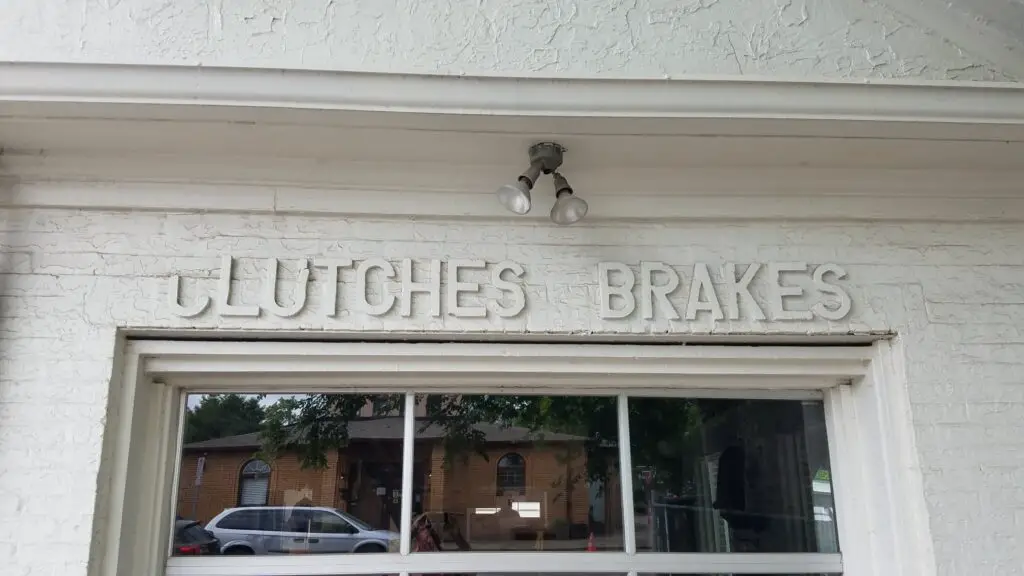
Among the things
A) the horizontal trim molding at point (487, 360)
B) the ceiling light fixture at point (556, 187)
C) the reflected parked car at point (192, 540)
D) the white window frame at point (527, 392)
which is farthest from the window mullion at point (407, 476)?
the ceiling light fixture at point (556, 187)

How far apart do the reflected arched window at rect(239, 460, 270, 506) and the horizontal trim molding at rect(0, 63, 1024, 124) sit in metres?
1.33

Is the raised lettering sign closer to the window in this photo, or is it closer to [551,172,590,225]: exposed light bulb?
[551,172,590,225]: exposed light bulb

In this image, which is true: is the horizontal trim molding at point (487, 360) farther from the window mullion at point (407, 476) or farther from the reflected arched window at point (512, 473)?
the reflected arched window at point (512, 473)

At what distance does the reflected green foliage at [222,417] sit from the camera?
278cm

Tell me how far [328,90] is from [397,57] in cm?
30

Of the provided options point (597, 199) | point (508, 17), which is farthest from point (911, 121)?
point (508, 17)

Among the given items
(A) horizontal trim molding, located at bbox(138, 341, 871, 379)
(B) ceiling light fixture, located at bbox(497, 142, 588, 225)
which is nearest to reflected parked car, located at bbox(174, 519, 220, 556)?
(A) horizontal trim molding, located at bbox(138, 341, 871, 379)

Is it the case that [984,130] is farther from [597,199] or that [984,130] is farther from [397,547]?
[397,547]

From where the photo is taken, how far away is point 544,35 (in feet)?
8.18

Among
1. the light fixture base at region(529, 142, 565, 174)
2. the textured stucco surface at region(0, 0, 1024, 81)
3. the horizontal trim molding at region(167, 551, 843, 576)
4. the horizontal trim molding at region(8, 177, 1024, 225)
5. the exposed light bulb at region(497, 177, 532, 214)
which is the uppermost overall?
the textured stucco surface at region(0, 0, 1024, 81)

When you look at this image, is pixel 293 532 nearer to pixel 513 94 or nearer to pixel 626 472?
pixel 626 472

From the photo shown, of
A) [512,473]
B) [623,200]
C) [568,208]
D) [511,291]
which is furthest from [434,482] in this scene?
[623,200]

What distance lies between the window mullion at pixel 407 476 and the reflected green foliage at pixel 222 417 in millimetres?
548

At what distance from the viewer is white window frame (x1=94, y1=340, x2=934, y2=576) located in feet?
8.38
